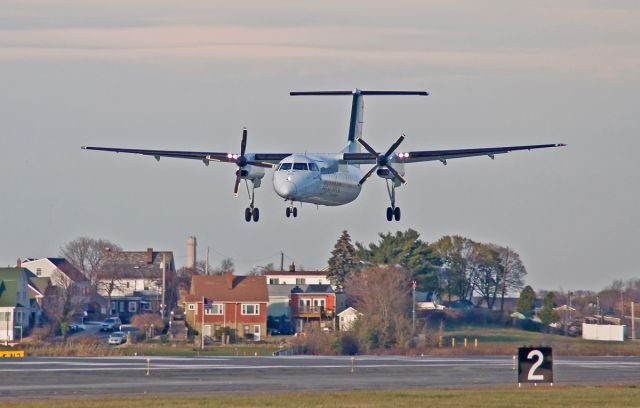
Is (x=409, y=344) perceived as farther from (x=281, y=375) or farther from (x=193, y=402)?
(x=193, y=402)

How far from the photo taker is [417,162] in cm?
6556

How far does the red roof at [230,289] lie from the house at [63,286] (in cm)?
1240

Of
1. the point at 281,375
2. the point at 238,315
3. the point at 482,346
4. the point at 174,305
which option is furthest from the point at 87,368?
the point at 174,305

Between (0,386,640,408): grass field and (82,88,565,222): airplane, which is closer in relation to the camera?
(0,386,640,408): grass field

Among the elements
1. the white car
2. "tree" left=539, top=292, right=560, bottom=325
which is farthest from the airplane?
"tree" left=539, top=292, right=560, bottom=325

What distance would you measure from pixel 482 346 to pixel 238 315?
2422cm

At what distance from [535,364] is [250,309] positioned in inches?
2198

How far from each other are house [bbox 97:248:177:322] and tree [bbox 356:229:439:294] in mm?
22017

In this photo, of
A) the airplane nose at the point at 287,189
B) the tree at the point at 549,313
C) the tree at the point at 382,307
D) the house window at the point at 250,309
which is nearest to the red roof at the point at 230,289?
the house window at the point at 250,309

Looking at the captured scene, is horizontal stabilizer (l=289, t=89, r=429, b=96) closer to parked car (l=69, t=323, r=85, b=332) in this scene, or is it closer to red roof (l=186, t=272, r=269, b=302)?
red roof (l=186, t=272, r=269, b=302)

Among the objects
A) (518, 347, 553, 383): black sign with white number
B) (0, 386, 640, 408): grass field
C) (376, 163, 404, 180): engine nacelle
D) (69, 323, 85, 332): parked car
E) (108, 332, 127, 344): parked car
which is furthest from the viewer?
(69, 323, 85, 332): parked car

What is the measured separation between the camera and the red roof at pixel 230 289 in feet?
339

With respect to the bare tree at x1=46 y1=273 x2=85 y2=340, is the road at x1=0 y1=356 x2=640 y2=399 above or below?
below

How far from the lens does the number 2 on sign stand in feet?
159
